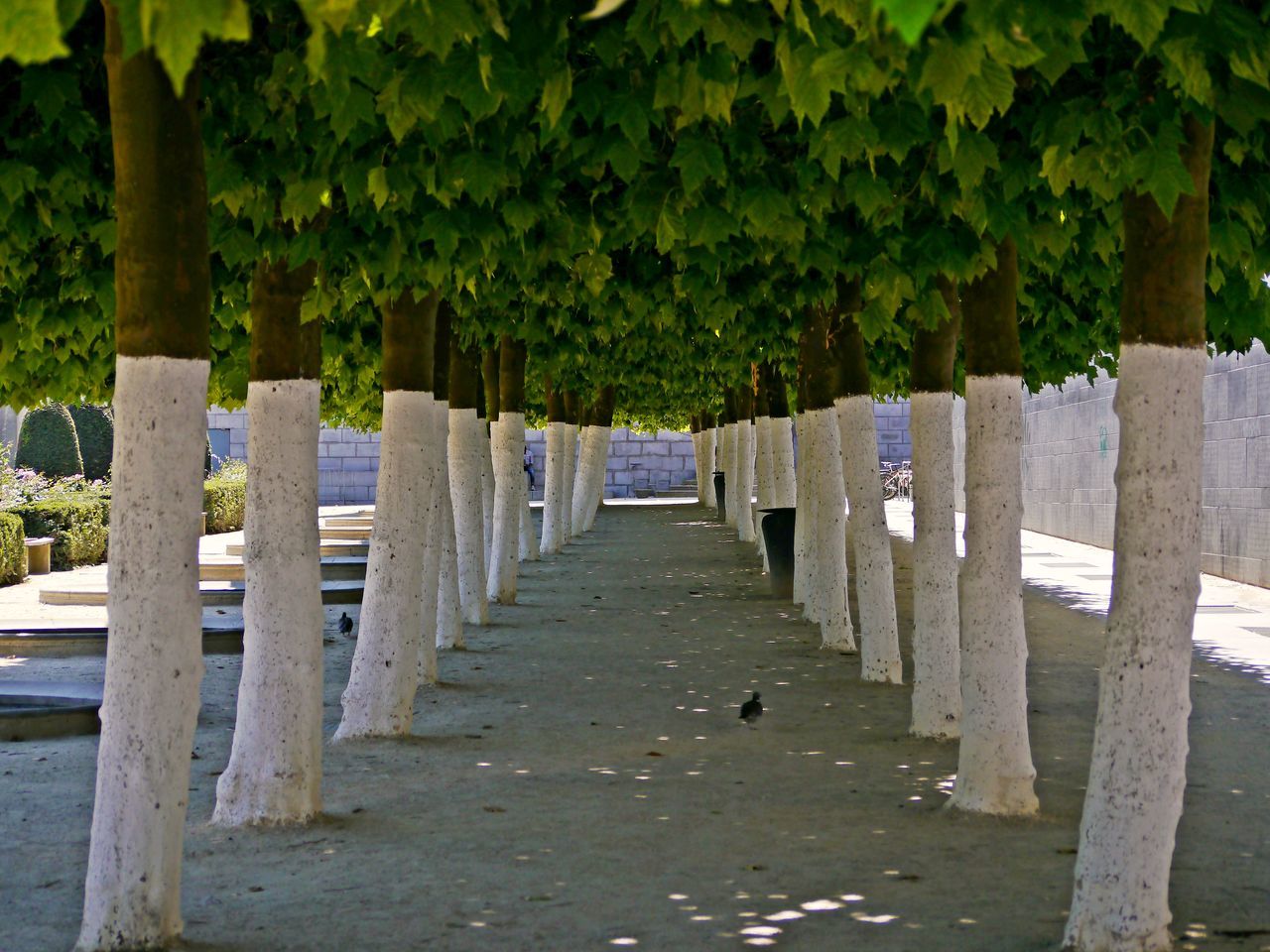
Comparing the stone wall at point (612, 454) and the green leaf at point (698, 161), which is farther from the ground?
the green leaf at point (698, 161)

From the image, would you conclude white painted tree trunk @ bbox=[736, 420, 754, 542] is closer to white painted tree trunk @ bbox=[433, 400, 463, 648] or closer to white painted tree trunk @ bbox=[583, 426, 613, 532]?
white painted tree trunk @ bbox=[583, 426, 613, 532]

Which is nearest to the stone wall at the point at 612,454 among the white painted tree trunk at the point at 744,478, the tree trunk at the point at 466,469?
the white painted tree trunk at the point at 744,478

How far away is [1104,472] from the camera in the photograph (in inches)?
1120

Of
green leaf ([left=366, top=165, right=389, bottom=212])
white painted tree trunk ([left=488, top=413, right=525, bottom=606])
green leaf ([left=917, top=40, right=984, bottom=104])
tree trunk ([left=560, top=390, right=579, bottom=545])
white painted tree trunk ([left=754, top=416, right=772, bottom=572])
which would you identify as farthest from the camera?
tree trunk ([left=560, top=390, right=579, bottom=545])

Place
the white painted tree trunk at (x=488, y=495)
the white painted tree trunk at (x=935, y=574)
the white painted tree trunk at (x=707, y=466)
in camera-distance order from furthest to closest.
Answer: the white painted tree trunk at (x=707, y=466), the white painted tree trunk at (x=488, y=495), the white painted tree trunk at (x=935, y=574)

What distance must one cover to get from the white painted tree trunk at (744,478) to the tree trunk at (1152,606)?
80.7ft

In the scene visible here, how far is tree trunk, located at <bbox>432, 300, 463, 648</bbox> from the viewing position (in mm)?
12148

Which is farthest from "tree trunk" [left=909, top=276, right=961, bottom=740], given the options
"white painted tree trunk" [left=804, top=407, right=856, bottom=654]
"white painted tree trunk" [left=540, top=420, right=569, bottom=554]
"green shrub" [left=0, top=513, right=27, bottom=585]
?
"white painted tree trunk" [left=540, top=420, right=569, bottom=554]

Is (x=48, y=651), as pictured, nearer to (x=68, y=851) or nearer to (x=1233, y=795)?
(x=68, y=851)

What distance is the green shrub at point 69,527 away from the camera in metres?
24.8

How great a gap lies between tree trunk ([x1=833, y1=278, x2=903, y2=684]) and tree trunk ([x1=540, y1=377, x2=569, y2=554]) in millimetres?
15436

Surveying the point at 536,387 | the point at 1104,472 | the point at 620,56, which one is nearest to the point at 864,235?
the point at 620,56

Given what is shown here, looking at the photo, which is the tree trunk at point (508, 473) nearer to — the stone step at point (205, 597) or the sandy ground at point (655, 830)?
the stone step at point (205, 597)

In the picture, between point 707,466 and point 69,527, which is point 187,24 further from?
point 707,466
